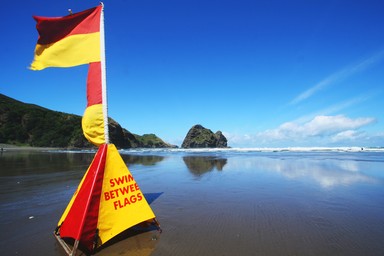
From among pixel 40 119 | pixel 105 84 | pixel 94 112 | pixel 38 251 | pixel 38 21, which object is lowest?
pixel 38 251

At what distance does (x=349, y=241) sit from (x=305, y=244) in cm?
88

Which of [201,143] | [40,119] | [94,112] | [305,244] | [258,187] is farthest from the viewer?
[201,143]

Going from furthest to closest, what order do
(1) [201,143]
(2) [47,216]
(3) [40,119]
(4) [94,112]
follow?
(1) [201,143] → (3) [40,119] → (2) [47,216] → (4) [94,112]

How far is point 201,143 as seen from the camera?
395ft

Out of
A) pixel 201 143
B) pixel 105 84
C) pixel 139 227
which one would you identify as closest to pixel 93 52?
pixel 105 84

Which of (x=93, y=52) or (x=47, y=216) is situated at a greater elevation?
(x=93, y=52)

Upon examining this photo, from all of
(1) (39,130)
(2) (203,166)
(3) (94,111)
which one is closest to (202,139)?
(1) (39,130)

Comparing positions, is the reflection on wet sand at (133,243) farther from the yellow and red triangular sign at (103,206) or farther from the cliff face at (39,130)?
the cliff face at (39,130)

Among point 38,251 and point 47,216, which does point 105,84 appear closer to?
point 38,251

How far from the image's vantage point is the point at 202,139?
122 metres

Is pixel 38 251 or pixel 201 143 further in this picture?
pixel 201 143

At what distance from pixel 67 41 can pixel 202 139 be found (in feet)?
386

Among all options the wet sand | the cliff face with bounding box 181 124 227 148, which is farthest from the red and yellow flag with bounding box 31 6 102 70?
the cliff face with bounding box 181 124 227 148

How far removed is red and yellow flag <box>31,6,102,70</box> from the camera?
17.2ft
